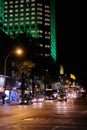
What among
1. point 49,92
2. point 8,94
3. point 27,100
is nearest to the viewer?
point 27,100

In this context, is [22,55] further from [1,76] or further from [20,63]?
[1,76]

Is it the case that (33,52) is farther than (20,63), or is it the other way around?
A: (33,52)

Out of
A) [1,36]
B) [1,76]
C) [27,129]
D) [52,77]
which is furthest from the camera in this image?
[52,77]

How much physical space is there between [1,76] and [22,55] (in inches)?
436

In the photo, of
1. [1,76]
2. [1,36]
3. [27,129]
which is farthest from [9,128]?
[1,36]

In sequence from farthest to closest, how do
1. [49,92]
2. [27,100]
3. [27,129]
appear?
[49,92] → [27,100] → [27,129]

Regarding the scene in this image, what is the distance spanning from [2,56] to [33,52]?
9.52m

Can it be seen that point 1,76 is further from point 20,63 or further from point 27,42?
point 27,42

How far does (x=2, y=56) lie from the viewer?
275ft

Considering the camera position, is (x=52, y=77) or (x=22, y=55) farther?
(x=52, y=77)

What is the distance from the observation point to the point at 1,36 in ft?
279

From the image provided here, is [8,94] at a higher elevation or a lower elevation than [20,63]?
lower

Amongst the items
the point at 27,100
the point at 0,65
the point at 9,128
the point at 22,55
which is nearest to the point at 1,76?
the point at 0,65

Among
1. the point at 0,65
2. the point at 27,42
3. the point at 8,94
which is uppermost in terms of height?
the point at 27,42
